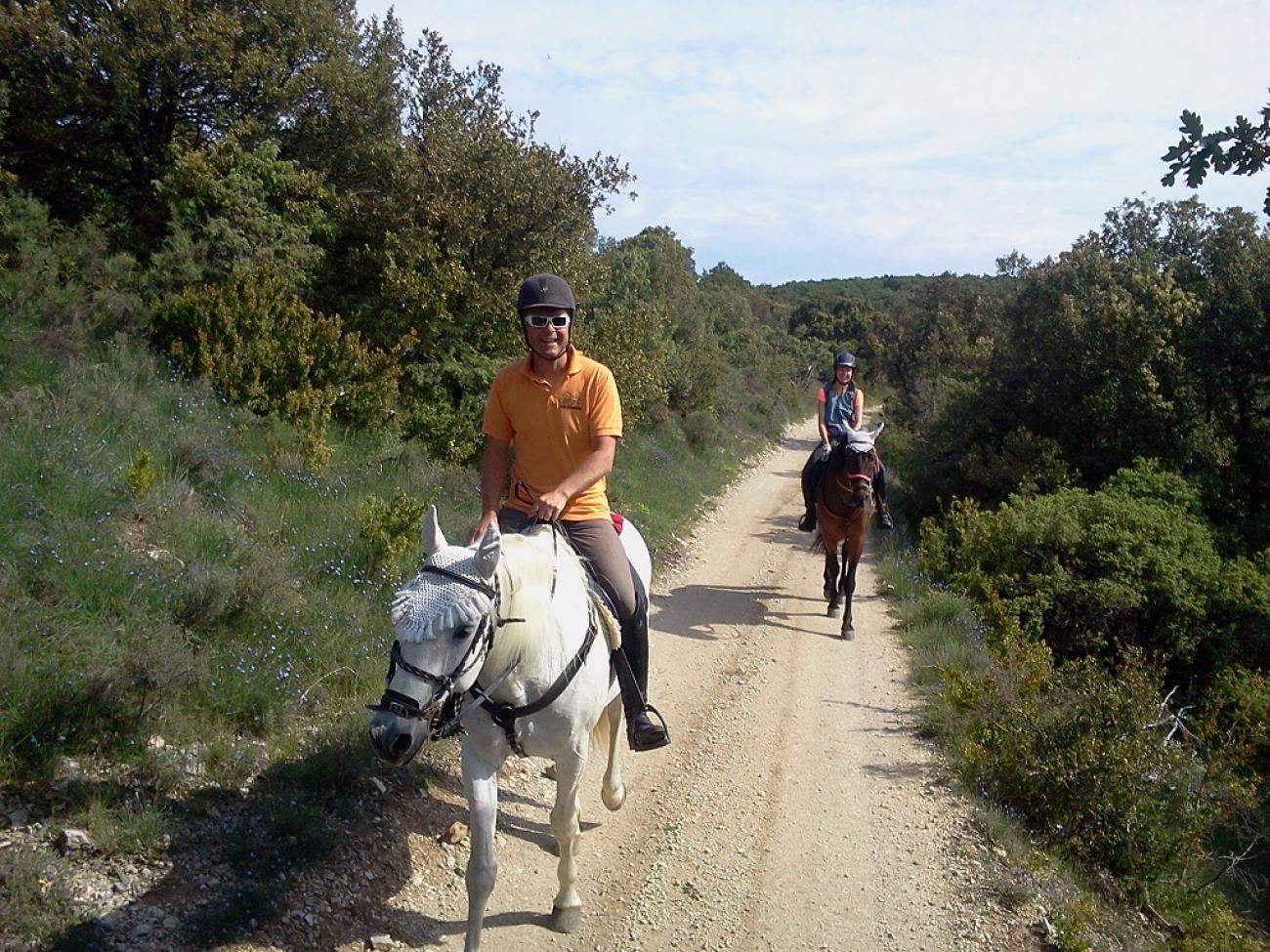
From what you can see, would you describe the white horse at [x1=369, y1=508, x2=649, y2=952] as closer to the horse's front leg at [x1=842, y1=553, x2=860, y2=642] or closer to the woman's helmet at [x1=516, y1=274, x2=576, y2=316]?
the woman's helmet at [x1=516, y1=274, x2=576, y2=316]

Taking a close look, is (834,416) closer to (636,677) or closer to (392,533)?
(392,533)

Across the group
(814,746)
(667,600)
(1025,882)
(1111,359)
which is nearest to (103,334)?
(667,600)

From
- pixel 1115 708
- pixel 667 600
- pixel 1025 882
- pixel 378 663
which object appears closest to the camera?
pixel 1025 882

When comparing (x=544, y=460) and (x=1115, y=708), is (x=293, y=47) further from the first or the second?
(x=1115, y=708)

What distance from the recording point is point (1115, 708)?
6477 mm

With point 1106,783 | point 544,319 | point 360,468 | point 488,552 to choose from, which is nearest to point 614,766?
point 488,552

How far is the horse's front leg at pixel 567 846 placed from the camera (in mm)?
4156

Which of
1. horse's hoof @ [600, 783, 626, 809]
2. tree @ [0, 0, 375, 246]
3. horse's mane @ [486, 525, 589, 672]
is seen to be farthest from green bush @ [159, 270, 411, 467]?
horse's mane @ [486, 525, 589, 672]

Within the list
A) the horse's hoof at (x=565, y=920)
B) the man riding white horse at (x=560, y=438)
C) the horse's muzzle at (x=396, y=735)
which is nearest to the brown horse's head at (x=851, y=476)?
the man riding white horse at (x=560, y=438)

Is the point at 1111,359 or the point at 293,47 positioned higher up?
the point at 293,47

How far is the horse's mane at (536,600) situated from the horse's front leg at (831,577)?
6832 millimetres

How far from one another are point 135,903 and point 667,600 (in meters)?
7.28

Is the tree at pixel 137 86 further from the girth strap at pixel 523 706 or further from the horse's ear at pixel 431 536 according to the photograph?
the girth strap at pixel 523 706

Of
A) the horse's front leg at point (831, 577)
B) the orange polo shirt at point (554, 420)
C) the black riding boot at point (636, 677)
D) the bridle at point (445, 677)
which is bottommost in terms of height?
the horse's front leg at point (831, 577)
